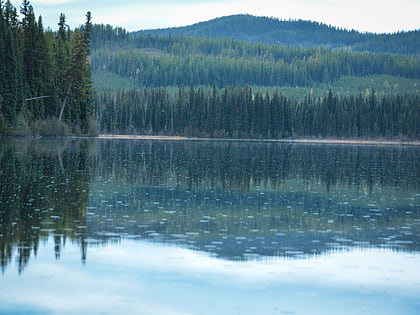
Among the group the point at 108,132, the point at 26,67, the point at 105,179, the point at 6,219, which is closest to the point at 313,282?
the point at 6,219

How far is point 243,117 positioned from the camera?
554 ft

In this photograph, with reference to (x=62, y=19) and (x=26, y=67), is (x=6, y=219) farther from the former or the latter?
(x=62, y=19)

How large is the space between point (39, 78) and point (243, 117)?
280 ft

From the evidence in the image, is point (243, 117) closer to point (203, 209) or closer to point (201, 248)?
point (203, 209)

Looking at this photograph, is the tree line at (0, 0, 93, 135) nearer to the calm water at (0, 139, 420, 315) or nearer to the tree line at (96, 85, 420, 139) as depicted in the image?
the calm water at (0, 139, 420, 315)

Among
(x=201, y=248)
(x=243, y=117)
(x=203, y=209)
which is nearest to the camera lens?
(x=201, y=248)

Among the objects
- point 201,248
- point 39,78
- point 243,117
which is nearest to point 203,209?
point 201,248

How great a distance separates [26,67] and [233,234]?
71.6 metres

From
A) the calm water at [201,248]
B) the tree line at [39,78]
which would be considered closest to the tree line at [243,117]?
the tree line at [39,78]

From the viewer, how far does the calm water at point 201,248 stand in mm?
14195

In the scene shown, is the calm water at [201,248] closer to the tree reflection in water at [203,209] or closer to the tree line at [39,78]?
the tree reflection in water at [203,209]

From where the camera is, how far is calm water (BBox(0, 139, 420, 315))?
559 inches

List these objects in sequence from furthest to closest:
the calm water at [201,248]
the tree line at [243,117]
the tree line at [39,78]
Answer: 1. the tree line at [243,117]
2. the tree line at [39,78]
3. the calm water at [201,248]

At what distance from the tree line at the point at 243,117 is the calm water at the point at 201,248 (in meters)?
131
